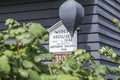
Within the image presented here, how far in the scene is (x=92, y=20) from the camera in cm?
599

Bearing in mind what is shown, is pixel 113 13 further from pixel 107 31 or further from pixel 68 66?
pixel 68 66

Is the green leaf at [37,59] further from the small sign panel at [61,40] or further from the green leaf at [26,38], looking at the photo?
the small sign panel at [61,40]

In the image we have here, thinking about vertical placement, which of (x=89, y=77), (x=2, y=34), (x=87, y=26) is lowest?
(x=89, y=77)

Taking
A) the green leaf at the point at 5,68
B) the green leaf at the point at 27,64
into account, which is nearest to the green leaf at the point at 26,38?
the green leaf at the point at 27,64

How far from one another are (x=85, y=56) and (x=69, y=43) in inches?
125

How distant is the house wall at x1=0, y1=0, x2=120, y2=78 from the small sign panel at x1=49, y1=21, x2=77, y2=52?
28 centimetres

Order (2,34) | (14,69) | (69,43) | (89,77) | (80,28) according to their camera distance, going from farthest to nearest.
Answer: (80,28) < (69,43) < (89,77) < (2,34) < (14,69)

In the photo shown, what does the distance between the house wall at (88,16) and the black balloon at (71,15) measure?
76cm

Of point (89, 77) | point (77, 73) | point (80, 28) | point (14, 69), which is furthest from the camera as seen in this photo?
point (80, 28)

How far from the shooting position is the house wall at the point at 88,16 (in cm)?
595

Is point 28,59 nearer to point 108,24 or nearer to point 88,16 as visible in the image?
point 88,16

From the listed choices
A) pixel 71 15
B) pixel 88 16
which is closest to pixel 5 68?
pixel 71 15

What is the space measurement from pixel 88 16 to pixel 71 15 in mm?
975

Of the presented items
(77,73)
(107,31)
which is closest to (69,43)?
(107,31)
